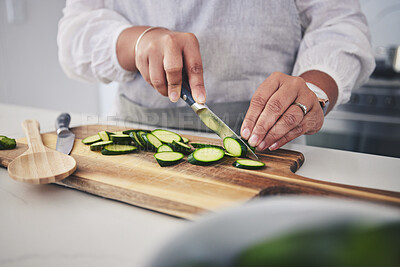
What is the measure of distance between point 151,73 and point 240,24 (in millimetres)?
556

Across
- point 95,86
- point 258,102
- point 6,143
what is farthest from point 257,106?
point 95,86

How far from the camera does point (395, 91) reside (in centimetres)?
239

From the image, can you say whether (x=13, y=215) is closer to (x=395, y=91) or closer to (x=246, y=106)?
(x=246, y=106)

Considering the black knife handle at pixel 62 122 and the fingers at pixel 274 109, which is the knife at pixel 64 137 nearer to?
the black knife handle at pixel 62 122

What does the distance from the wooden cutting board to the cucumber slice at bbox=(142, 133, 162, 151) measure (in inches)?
2.1

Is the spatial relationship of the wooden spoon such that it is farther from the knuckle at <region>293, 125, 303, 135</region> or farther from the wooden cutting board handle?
the knuckle at <region>293, 125, 303, 135</region>

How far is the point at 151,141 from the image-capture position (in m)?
1.06

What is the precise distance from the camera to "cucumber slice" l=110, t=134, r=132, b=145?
1067mm

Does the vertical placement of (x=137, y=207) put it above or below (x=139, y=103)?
below

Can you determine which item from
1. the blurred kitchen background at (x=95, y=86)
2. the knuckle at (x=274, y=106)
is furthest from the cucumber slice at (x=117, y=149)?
the blurred kitchen background at (x=95, y=86)

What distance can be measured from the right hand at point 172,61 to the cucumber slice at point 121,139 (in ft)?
0.66

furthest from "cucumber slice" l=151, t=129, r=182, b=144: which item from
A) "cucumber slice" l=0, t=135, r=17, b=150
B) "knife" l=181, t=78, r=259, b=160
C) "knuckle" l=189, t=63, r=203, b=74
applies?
"cucumber slice" l=0, t=135, r=17, b=150

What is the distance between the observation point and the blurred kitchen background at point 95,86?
8.02 ft

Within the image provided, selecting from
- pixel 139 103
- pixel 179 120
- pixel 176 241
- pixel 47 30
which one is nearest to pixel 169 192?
pixel 176 241
